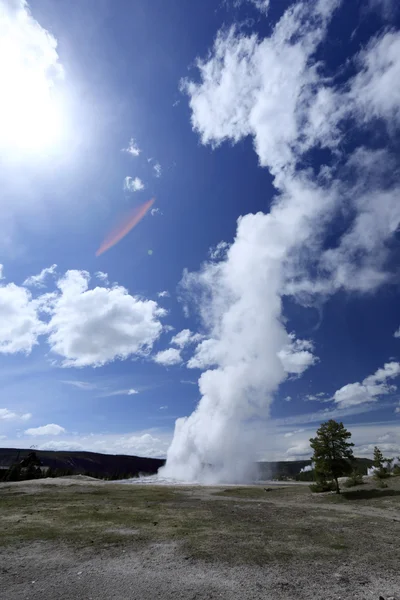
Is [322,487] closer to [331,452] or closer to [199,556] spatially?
[331,452]

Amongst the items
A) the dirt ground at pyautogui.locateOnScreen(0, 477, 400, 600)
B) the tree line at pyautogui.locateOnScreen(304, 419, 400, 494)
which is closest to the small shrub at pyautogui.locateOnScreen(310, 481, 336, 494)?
the tree line at pyautogui.locateOnScreen(304, 419, 400, 494)

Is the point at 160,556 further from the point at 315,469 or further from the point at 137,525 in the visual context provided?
the point at 315,469

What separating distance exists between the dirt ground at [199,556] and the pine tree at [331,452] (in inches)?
568

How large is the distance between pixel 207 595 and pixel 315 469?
37766mm

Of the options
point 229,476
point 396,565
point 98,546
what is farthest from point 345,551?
point 229,476

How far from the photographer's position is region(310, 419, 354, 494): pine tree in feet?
142

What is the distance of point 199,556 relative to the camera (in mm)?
16469

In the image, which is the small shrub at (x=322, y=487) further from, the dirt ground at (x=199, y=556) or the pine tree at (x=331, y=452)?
the dirt ground at (x=199, y=556)

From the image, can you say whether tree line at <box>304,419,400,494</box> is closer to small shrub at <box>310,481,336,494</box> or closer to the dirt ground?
small shrub at <box>310,481,336,494</box>

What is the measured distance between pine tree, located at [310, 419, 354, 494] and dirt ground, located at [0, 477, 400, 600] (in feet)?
47.4

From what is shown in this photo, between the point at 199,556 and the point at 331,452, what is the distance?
34.0 m

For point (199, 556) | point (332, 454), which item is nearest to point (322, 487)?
point (332, 454)

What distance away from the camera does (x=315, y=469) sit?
44.1m

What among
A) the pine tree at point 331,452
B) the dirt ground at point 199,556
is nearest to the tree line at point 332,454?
the pine tree at point 331,452
